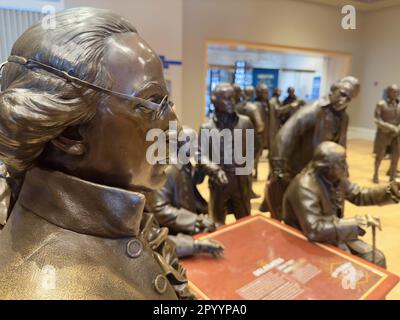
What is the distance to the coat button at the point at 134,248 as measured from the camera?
63 cm

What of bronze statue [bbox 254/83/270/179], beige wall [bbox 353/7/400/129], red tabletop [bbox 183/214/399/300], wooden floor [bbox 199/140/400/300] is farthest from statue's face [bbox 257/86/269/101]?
red tabletop [bbox 183/214/399/300]

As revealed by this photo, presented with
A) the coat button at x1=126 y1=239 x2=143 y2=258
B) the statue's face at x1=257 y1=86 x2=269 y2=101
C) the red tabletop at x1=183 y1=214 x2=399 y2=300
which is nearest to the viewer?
the coat button at x1=126 y1=239 x2=143 y2=258

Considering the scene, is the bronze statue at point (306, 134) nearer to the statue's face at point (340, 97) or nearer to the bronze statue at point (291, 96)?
the statue's face at point (340, 97)

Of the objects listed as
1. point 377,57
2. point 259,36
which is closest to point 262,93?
point 259,36

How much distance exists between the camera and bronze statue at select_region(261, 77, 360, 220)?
108 inches

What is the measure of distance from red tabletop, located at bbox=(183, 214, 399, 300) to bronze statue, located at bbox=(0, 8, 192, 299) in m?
0.82

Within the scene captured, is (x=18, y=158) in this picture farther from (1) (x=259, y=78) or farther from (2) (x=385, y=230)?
(1) (x=259, y=78)

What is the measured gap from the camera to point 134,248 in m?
0.64

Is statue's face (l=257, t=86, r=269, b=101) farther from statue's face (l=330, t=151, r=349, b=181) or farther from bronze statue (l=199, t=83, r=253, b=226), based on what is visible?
statue's face (l=330, t=151, r=349, b=181)

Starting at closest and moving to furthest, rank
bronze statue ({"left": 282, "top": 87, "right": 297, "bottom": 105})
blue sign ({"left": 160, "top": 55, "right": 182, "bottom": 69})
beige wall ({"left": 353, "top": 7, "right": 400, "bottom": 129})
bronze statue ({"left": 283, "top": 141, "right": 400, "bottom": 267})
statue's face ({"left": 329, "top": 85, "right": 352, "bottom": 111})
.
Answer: bronze statue ({"left": 283, "top": 141, "right": 400, "bottom": 267}) < statue's face ({"left": 329, "top": 85, "right": 352, "bottom": 111}) < beige wall ({"left": 353, "top": 7, "right": 400, "bottom": 129}) < blue sign ({"left": 160, "top": 55, "right": 182, "bottom": 69}) < bronze statue ({"left": 282, "top": 87, "right": 297, "bottom": 105})

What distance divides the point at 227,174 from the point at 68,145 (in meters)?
2.42

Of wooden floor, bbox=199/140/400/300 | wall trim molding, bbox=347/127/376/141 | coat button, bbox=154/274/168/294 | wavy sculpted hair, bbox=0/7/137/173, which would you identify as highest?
wavy sculpted hair, bbox=0/7/137/173

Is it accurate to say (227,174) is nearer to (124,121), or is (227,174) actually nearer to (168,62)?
(124,121)
